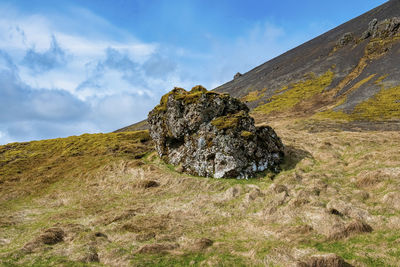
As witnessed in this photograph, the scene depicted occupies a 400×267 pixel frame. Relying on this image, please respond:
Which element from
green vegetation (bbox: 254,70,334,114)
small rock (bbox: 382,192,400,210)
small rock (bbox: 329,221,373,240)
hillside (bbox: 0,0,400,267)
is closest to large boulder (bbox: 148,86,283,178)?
hillside (bbox: 0,0,400,267)

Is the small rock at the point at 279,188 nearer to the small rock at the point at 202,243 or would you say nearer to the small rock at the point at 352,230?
the small rock at the point at 352,230

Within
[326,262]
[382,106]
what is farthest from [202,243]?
[382,106]

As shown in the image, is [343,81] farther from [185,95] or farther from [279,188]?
[279,188]

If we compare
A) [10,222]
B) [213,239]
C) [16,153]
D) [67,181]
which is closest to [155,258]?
[213,239]

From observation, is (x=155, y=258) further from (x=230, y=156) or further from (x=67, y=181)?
(x=67, y=181)

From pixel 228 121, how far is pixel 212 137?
333 cm

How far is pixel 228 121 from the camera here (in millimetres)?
34250

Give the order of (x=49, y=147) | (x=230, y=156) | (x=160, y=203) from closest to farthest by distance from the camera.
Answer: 1. (x=160, y=203)
2. (x=230, y=156)
3. (x=49, y=147)

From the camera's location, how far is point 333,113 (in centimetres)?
7044

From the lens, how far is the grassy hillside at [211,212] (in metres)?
14.9

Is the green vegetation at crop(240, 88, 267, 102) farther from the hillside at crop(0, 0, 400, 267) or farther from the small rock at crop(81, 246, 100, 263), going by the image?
the small rock at crop(81, 246, 100, 263)

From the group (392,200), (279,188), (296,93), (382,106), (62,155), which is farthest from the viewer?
Answer: (296,93)

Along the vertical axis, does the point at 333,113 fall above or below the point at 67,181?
below

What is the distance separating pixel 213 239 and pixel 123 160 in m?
28.3
